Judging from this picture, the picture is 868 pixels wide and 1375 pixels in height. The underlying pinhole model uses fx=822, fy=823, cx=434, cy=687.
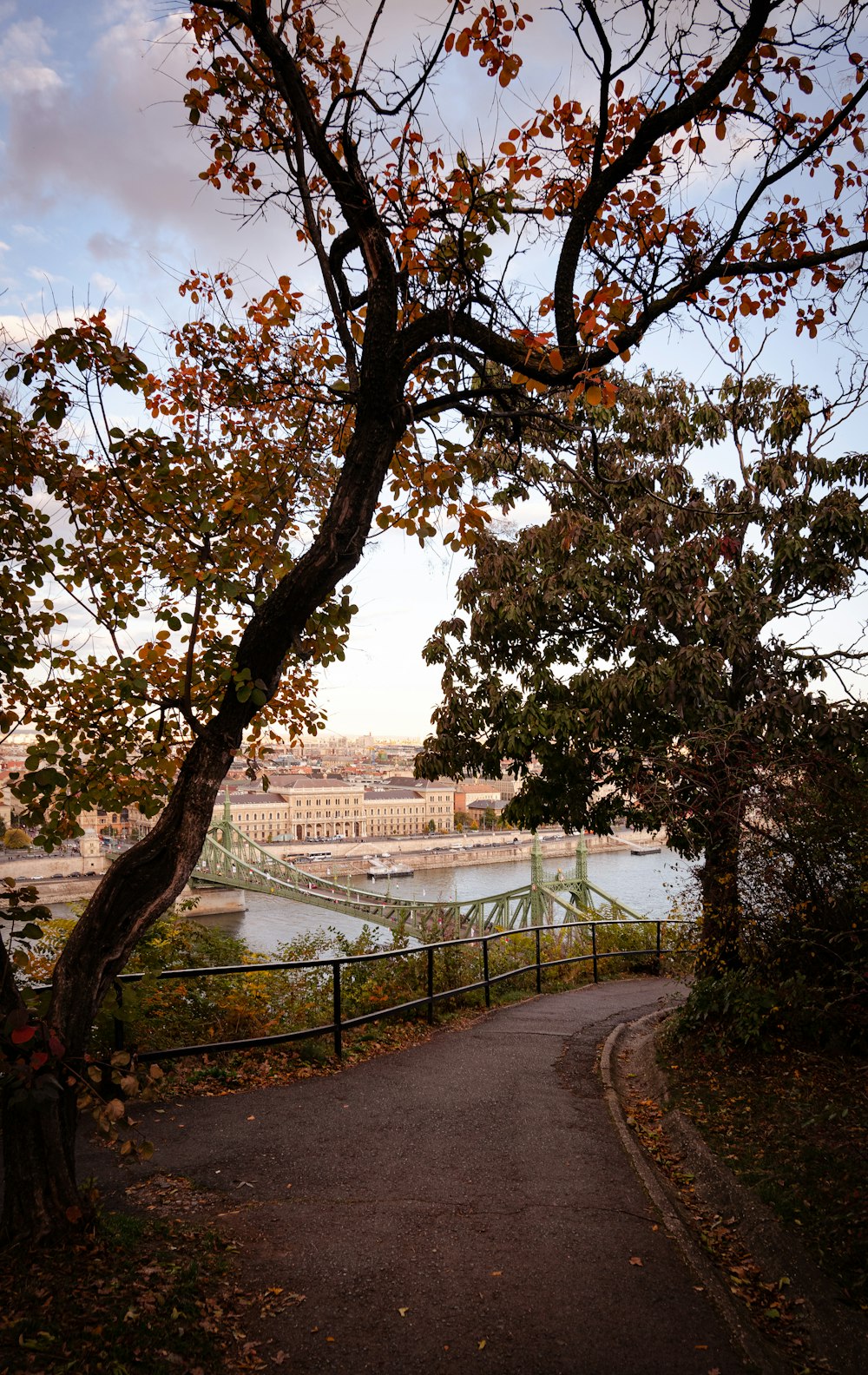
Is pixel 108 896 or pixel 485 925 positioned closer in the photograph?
pixel 108 896

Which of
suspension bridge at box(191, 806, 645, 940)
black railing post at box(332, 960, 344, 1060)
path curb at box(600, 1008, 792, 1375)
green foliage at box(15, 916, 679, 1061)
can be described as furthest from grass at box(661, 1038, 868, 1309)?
suspension bridge at box(191, 806, 645, 940)

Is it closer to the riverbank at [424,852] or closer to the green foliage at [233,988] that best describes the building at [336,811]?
the riverbank at [424,852]

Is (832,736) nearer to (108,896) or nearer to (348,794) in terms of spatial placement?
(108,896)

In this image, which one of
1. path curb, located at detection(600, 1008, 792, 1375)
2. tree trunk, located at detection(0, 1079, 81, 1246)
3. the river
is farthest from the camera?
the river

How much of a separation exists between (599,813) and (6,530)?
7485 mm

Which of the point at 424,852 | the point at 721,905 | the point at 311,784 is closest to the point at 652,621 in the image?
the point at 721,905

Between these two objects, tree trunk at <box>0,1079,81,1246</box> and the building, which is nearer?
tree trunk at <box>0,1079,81,1246</box>

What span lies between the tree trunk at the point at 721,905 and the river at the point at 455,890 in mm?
10243

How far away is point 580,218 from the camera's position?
3.51m

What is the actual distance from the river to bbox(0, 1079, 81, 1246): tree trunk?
14.8m

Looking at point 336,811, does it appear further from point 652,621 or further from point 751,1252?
point 751,1252

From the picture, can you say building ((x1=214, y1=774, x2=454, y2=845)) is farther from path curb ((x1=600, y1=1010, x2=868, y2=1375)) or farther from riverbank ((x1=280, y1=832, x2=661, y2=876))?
path curb ((x1=600, y1=1010, x2=868, y2=1375))

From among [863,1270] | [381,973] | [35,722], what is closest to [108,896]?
[35,722]

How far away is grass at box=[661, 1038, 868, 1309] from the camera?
3.14m
